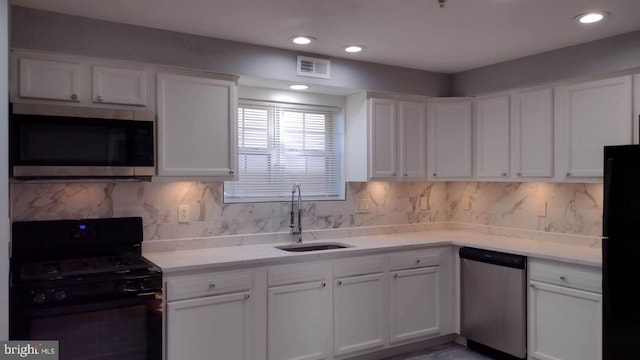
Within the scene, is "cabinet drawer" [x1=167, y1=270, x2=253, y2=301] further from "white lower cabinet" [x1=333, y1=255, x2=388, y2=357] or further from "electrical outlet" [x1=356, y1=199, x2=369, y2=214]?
"electrical outlet" [x1=356, y1=199, x2=369, y2=214]

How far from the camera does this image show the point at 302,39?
10.7 feet

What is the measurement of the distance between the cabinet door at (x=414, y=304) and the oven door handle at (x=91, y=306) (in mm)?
1765

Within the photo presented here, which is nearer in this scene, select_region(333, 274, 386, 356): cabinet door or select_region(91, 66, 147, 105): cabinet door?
select_region(91, 66, 147, 105): cabinet door

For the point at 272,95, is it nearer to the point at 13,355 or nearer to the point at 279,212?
the point at 279,212

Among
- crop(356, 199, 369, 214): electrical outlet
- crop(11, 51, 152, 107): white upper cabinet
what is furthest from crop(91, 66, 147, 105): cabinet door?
crop(356, 199, 369, 214): electrical outlet

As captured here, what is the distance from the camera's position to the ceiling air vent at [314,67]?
3.57 meters

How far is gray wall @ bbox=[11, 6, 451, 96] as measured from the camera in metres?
2.72

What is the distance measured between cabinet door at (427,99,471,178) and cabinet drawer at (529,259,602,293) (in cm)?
109

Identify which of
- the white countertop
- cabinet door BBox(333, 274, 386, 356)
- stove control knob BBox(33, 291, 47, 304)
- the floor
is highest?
the white countertop

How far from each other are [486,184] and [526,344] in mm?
1518

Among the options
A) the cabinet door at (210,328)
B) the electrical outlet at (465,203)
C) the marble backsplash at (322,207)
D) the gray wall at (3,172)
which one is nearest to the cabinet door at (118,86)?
the marble backsplash at (322,207)

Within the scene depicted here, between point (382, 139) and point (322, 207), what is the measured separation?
29.3 inches

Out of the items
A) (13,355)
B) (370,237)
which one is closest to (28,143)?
(13,355)

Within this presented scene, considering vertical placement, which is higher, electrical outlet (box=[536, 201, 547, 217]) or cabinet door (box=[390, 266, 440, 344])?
electrical outlet (box=[536, 201, 547, 217])
